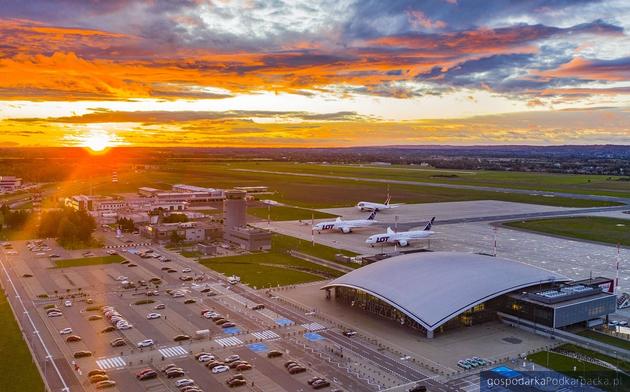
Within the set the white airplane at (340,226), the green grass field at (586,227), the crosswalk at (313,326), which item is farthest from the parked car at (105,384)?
the green grass field at (586,227)

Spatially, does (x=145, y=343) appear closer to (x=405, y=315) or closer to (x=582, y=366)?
(x=405, y=315)

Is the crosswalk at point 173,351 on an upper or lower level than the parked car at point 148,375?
lower

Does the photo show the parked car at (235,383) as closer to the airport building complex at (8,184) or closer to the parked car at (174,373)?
the parked car at (174,373)

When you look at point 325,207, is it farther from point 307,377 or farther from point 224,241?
point 307,377

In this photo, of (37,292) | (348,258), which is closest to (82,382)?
(37,292)

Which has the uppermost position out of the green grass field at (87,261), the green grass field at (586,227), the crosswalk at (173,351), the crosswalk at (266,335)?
the green grass field at (586,227)

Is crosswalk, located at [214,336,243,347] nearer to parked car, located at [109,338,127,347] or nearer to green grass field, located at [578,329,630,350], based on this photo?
parked car, located at [109,338,127,347]
